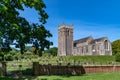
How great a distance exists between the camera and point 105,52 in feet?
338

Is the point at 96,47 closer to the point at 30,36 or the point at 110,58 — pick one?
the point at 110,58

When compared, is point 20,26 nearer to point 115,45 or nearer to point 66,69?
point 66,69

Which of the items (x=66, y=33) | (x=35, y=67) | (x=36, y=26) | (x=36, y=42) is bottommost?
(x=35, y=67)

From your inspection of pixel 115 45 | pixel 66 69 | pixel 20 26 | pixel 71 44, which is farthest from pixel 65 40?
pixel 20 26

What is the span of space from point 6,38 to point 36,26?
3099 millimetres

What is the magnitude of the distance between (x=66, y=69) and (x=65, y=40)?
8750 centimetres

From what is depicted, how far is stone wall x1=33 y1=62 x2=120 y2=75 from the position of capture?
26.6 metres

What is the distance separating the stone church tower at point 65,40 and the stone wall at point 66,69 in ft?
274

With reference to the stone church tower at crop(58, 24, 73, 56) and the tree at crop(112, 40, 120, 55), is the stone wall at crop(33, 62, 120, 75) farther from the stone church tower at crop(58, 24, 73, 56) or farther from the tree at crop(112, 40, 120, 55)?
the stone church tower at crop(58, 24, 73, 56)

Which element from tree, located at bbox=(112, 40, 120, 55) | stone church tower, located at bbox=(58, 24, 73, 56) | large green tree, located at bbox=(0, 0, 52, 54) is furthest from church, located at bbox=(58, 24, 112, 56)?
large green tree, located at bbox=(0, 0, 52, 54)

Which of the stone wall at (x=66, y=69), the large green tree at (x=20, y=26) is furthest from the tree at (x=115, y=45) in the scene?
the large green tree at (x=20, y=26)

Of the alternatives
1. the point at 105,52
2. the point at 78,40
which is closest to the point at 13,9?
the point at 105,52

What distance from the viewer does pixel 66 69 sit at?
28.6 meters

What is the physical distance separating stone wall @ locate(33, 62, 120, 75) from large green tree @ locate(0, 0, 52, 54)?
3384 mm
